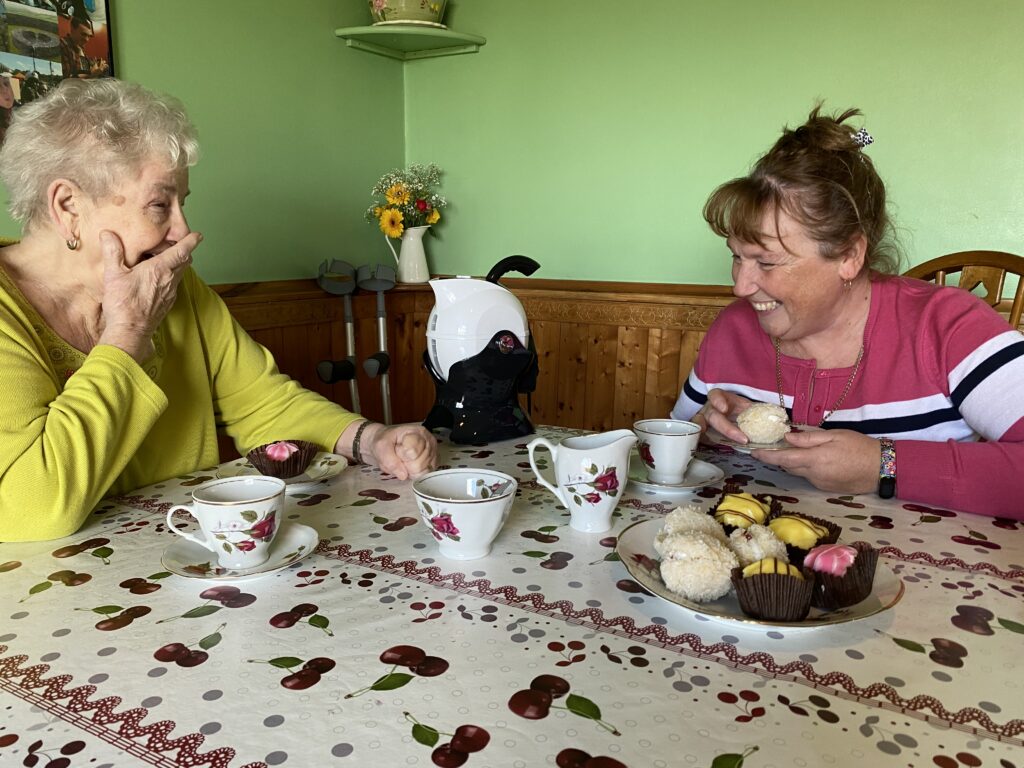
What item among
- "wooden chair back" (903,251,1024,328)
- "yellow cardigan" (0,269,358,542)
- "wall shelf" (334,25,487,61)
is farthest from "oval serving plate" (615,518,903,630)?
"wall shelf" (334,25,487,61)

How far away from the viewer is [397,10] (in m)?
2.45

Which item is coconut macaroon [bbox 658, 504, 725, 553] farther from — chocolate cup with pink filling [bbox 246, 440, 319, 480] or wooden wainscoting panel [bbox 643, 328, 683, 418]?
wooden wainscoting panel [bbox 643, 328, 683, 418]

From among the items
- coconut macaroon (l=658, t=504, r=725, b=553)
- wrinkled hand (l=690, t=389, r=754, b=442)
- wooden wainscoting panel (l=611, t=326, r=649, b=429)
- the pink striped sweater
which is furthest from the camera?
wooden wainscoting panel (l=611, t=326, r=649, b=429)

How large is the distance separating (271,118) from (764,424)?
184 cm

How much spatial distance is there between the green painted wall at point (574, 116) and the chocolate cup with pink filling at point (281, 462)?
1.10m

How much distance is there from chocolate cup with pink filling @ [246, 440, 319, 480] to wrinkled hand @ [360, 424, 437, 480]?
110 millimetres

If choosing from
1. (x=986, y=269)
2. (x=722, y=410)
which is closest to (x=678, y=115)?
(x=986, y=269)

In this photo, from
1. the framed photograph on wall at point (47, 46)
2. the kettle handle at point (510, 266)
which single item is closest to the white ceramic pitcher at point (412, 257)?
the framed photograph on wall at point (47, 46)

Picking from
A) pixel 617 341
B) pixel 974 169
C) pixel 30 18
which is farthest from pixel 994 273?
pixel 30 18

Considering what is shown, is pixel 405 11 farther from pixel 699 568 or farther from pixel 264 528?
pixel 699 568

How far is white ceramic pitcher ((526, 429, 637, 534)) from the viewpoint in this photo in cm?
89

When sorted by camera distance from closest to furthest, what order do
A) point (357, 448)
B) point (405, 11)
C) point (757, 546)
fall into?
point (757, 546), point (357, 448), point (405, 11)

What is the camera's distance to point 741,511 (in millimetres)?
812

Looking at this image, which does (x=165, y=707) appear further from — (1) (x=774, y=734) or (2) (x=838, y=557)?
(2) (x=838, y=557)
